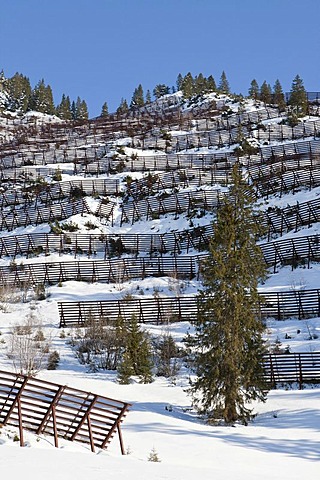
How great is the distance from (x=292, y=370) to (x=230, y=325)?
226 inches

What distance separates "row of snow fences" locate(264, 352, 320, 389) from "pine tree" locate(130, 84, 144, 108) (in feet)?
377

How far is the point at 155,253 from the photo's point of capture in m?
41.8

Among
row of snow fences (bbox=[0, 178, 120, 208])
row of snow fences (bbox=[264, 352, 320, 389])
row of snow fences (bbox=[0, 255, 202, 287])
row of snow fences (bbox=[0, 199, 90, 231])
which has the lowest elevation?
row of snow fences (bbox=[264, 352, 320, 389])

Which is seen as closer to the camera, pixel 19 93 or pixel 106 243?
pixel 106 243

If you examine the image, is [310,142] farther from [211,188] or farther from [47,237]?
[47,237]

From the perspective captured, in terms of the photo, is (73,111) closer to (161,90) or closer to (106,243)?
(161,90)

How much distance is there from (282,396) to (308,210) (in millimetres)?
24292

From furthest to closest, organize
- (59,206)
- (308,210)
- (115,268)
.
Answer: (59,206) → (308,210) → (115,268)

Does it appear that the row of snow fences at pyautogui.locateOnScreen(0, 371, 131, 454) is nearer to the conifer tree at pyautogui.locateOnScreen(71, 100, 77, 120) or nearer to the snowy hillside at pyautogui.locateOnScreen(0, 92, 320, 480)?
the snowy hillside at pyautogui.locateOnScreen(0, 92, 320, 480)

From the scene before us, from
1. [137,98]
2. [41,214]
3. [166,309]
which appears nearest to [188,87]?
[137,98]

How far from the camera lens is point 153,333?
26969 millimetres

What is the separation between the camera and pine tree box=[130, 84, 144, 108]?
134512 mm

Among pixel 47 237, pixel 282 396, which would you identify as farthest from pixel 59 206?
pixel 282 396

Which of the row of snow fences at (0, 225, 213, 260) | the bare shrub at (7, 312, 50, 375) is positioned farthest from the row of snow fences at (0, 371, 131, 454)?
the row of snow fences at (0, 225, 213, 260)
